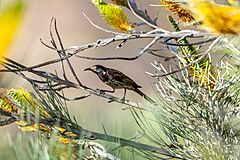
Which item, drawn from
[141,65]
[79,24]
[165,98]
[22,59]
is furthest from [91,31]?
[22,59]

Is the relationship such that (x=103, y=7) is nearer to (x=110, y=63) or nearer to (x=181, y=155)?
(x=181, y=155)

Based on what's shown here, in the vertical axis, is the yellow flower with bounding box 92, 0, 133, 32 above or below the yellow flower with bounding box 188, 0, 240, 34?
above

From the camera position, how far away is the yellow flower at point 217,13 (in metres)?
0.25

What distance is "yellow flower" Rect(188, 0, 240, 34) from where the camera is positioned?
25cm

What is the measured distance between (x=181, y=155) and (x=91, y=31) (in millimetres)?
2157

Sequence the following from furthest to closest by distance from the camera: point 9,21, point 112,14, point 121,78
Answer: point 121,78
point 112,14
point 9,21

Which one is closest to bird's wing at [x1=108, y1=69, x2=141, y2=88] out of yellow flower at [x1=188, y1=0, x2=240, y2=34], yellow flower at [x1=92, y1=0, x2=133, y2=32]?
yellow flower at [x1=92, y1=0, x2=133, y2=32]

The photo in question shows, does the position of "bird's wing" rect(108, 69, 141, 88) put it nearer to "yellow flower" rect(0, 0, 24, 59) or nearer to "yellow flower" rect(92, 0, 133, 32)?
"yellow flower" rect(92, 0, 133, 32)

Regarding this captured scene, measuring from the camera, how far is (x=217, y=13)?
0.25 meters

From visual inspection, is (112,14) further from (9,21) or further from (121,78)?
(9,21)

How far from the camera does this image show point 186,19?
55cm

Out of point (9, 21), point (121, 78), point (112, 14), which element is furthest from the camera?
point (121, 78)

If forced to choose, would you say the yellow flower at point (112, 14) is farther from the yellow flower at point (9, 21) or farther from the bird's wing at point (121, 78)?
the yellow flower at point (9, 21)

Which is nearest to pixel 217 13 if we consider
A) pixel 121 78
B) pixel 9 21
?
pixel 9 21
